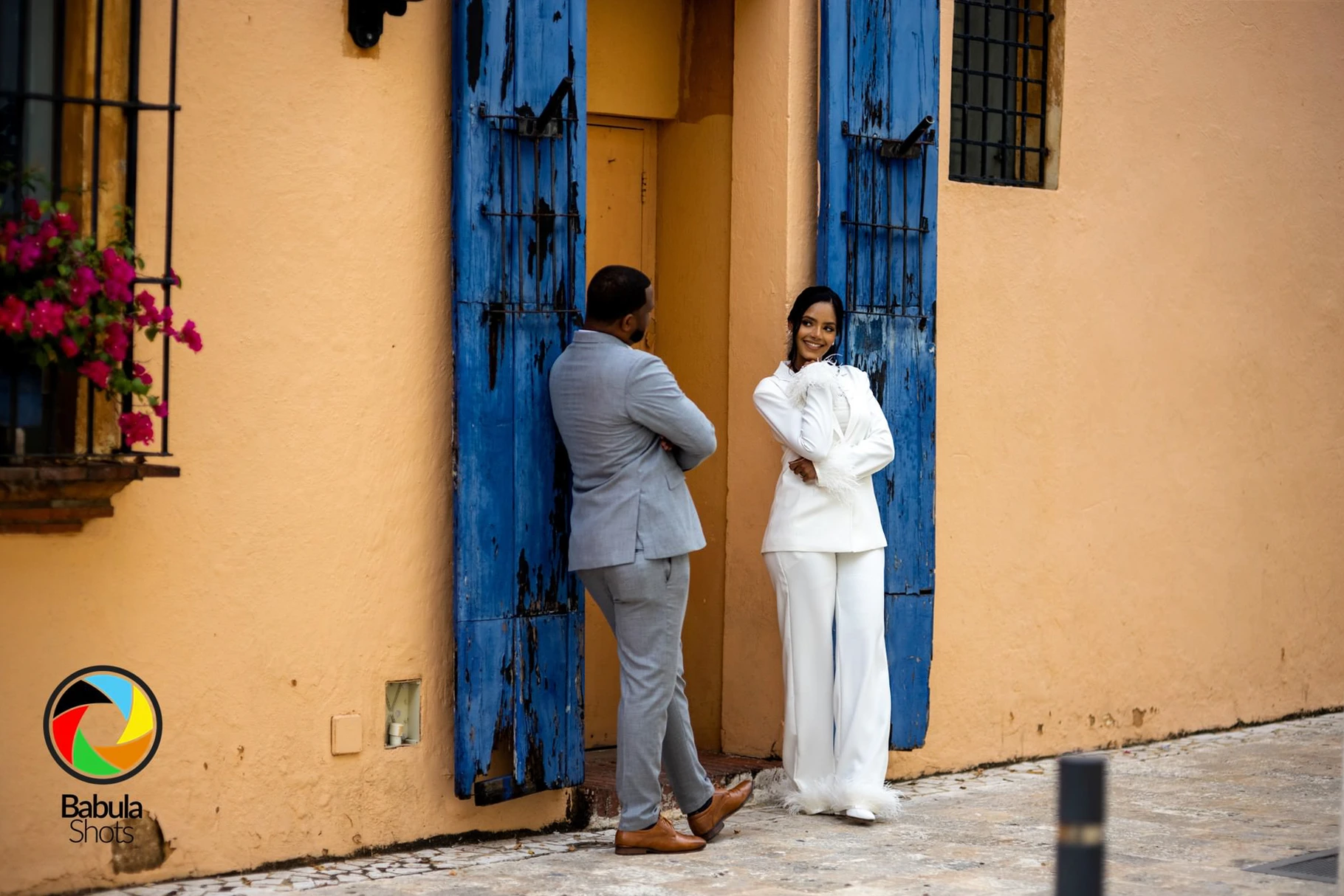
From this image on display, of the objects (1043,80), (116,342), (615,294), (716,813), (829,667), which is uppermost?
(1043,80)

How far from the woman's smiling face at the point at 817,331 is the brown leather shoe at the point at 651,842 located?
183cm

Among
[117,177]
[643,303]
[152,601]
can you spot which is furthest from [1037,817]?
[117,177]

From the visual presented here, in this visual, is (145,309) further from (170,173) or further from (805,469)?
(805,469)

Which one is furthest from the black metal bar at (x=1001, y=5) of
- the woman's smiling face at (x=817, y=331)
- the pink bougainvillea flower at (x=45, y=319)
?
the pink bougainvillea flower at (x=45, y=319)

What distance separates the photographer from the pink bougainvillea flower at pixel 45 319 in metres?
4.39

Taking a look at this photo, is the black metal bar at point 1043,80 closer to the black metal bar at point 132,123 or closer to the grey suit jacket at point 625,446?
the grey suit jacket at point 625,446

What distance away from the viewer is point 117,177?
4.90 metres

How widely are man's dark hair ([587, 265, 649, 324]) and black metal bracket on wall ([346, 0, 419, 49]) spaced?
1050 millimetres

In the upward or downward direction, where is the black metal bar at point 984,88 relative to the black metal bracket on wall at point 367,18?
upward

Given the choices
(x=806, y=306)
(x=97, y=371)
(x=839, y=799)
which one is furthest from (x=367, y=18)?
(x=839, y=799)

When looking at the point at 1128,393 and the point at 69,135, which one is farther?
the point at 1128,393

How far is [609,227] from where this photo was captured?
6.90 metres

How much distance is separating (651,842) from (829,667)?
42.3 inches

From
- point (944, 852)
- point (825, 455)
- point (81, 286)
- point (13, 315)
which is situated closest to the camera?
point (13, 315)
